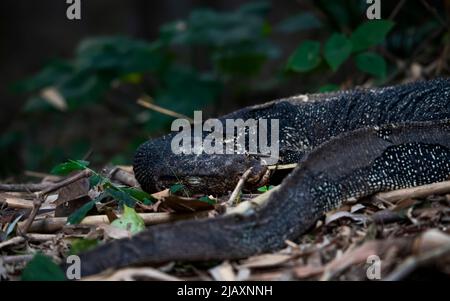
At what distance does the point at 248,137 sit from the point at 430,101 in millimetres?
1312

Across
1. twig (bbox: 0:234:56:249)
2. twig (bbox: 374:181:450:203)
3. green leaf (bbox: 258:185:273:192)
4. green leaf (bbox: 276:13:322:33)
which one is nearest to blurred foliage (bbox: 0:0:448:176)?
green leaf (bbox: 276:13:322:33)

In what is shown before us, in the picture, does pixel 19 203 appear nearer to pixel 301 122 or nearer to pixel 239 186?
pixel 239 186

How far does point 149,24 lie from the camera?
11.7 m

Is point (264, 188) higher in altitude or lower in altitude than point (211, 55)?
lower

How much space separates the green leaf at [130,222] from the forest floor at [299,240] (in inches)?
1.7

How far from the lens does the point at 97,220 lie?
348 cm

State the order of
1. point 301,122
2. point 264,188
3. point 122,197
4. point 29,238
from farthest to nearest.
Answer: point 301,122 → point 264,188 → point 122,197 → point 29,238

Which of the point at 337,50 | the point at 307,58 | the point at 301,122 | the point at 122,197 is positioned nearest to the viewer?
the point at 122,197

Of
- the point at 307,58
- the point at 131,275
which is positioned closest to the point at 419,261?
the point at 131,275

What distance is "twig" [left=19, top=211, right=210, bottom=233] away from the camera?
11.1ft

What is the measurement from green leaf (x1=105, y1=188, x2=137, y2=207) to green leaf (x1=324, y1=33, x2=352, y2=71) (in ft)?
8.08

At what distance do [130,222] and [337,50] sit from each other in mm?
2965

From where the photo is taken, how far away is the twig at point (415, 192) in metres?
3.38

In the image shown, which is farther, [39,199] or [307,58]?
[307,58]
